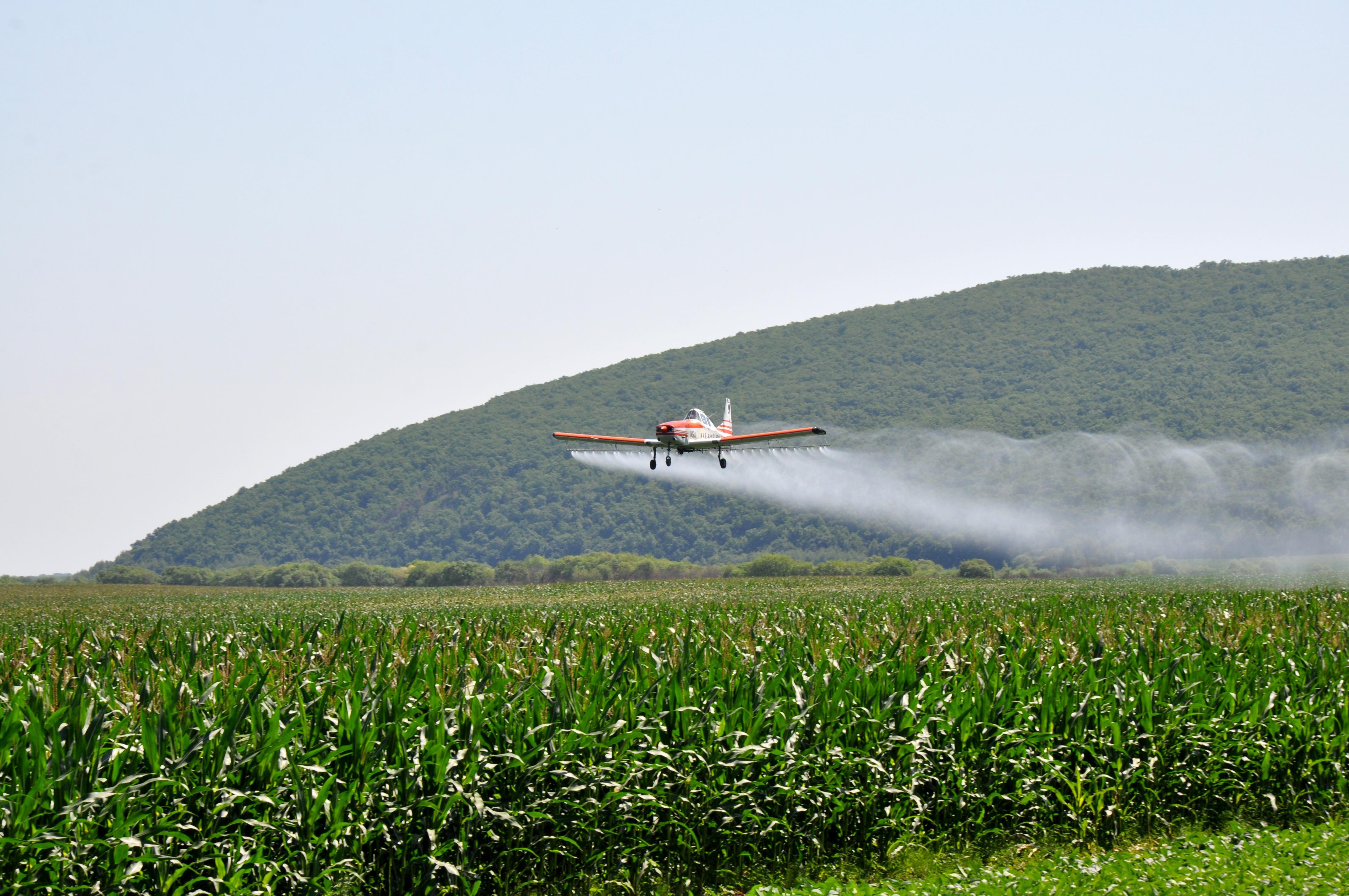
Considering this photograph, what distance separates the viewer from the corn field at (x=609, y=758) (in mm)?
7332

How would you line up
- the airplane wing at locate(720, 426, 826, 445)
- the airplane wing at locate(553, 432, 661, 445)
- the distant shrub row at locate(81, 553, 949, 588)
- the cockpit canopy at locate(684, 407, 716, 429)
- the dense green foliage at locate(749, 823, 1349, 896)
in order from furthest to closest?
the distant shrub row at locate(81, 553, 949, 588), the cockpit canopy at locate(684, 407, 716, 429), the airplane wing at locate(720, 426, 826, 445), the airplane wing at locate(553, 432, 661, 445), the dense green foliage at locate(749, 823, 1349, 896)

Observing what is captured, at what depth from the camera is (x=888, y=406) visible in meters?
174

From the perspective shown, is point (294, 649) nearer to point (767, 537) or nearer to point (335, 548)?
point (767, 537)

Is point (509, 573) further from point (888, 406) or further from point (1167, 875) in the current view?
point (888, 406)

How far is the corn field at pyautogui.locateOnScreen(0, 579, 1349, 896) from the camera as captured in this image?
24.1 ft

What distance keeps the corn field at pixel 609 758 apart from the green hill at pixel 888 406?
120627 mm

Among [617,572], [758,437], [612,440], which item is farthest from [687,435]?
[617,572]

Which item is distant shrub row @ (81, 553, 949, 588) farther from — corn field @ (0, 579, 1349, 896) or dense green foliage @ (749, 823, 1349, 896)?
dense green foliage @ (749, 823, 1349, 896)

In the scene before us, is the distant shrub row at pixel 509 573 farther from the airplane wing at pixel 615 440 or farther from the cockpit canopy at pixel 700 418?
the airplane wing at pixel 615 440

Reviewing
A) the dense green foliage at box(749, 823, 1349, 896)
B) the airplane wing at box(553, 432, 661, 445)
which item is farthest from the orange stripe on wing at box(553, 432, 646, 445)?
the dense green foliage at box(749, 823, 1349, 896)

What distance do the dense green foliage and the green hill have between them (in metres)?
123

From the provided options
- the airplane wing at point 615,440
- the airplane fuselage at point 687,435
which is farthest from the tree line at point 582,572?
the airplane wing at point 615,440

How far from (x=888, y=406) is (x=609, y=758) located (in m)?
169

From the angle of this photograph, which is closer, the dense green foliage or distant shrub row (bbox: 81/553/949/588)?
the dense green foliage
